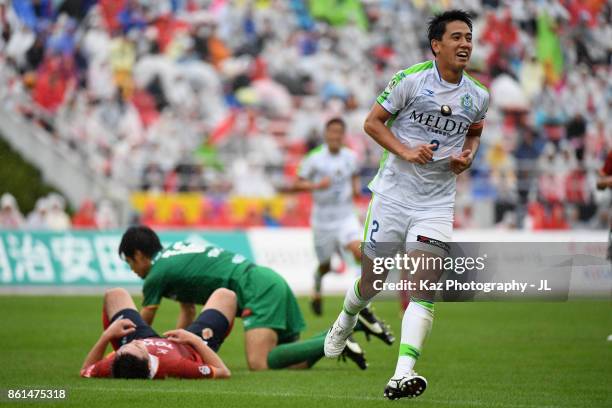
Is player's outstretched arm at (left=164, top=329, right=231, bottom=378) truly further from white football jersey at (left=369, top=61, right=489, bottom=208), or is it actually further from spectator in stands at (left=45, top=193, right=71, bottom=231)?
spectator in stands at (left=45, top=193, right=71, bottom=231)

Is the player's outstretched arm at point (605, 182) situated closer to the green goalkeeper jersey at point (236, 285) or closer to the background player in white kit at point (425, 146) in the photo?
the green goalkeeper jersey at point (236, 285)

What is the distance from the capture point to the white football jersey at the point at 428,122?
336 inches

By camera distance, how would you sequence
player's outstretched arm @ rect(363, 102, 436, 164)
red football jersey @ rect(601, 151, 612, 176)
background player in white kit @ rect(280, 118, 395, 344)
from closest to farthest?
player's outstretched arm @ rect(363, 102, 436, 164), red football jersey @ rect(601, 151, 612, 176), background player in white kit @ rect(280, 118, 395, 344)

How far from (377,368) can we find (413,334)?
10.1 feet

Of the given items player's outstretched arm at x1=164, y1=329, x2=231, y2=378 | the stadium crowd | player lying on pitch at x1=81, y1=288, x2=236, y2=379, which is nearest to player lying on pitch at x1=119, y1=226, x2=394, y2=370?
player lying on pitch at x1=81, y1=288, x2=236, y2=379

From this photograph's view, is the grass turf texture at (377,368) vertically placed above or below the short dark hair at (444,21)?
below

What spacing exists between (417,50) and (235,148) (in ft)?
22.1

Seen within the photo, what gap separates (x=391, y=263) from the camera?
875 centimetres

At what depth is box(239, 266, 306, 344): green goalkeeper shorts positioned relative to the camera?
34.7 feet

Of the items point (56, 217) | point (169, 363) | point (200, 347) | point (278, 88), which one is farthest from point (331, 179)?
point (278, 88)

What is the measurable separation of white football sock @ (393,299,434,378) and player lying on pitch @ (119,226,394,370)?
2112mm

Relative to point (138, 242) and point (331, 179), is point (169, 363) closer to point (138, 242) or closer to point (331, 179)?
point (138, 242)

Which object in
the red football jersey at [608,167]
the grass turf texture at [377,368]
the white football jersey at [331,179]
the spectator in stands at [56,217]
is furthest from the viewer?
the spectator in stands at [56,217]

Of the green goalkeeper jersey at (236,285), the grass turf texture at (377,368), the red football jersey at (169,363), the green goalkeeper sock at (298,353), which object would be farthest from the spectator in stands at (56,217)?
the red football jersey at (169,363)
